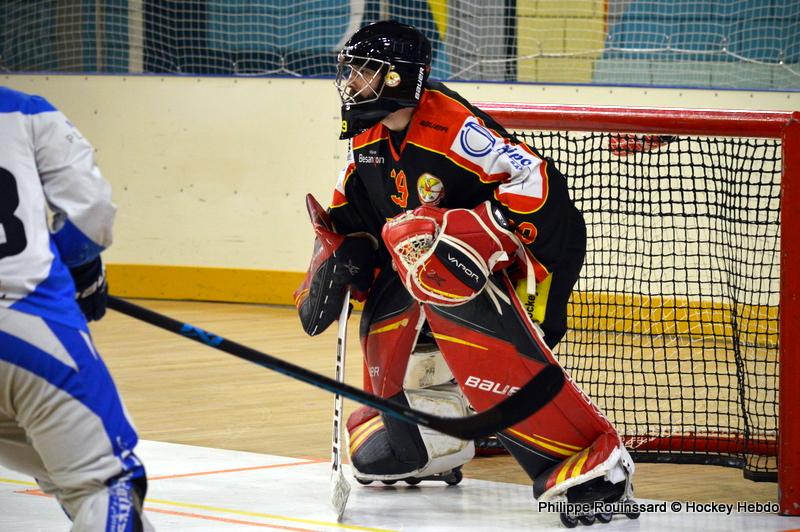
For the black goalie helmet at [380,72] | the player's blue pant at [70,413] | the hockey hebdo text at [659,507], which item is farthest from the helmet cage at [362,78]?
the player's blue pant at [70,413]

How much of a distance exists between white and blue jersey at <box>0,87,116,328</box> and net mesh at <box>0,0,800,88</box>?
518 centimetres

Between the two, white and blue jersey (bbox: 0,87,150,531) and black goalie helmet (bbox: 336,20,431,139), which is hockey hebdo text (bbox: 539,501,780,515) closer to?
black goalie helmet (bbox: 336,20,431,139)

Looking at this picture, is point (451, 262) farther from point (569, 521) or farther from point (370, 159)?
point (569, 521)

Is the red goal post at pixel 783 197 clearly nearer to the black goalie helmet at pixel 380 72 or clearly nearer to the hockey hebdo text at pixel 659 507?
the hockey hebdo text at pixel 659 507

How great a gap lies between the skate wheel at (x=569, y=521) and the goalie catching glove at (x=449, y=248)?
1.83ft

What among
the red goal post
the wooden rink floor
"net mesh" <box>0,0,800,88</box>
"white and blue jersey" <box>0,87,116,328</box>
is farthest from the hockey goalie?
"net mesh" <box>0,0,800,88</box>

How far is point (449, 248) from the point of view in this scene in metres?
2.83

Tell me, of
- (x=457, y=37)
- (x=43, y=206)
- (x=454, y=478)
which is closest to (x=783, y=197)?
(x=454, y=478)

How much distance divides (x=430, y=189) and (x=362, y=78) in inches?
13.1

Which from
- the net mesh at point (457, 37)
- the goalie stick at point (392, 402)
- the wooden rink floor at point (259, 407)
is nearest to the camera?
the goalie stick at point (392, 402)

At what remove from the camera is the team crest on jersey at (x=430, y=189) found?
2986 mm

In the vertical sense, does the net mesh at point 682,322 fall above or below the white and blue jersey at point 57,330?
below

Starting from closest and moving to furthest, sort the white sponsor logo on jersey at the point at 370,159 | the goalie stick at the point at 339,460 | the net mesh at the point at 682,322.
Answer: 1. the goalie stick at the point at 339,460
2. the white sponsor logo on jersey at the point at 370,159
3. the net mesh at the point at 682,322

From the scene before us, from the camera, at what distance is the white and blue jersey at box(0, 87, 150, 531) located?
187 cm
